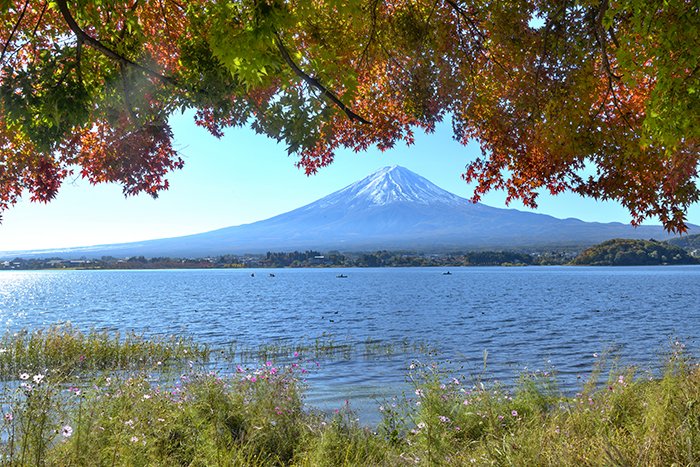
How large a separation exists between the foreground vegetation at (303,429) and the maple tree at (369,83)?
319 cm

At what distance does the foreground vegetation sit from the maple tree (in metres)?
3.19

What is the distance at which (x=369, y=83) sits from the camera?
39.5 ft

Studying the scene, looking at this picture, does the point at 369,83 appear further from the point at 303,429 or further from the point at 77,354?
the point at 77,354

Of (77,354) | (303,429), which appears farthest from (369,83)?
(77,354)

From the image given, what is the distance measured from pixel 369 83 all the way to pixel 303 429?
8.07 meters

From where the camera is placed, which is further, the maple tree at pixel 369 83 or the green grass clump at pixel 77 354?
the green grass clump at pixel 77 354

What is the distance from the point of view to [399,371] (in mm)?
17141

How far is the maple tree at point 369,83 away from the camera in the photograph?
5164 mm

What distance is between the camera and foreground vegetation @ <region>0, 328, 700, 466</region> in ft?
17.0

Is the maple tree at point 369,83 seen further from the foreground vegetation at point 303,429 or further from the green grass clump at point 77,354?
the green grass clump at point 77,354

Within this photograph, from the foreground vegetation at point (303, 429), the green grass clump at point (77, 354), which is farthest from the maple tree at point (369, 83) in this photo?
the green grass clump at point (77, 354)

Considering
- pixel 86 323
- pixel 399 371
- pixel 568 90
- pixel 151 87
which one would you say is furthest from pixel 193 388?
pixel 86 323

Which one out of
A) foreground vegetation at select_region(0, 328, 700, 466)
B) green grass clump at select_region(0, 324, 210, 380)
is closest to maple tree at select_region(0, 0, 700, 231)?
foreground vegetation at select_region(0, 328, 700, 466)

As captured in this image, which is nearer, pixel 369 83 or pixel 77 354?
pixel 369 83
